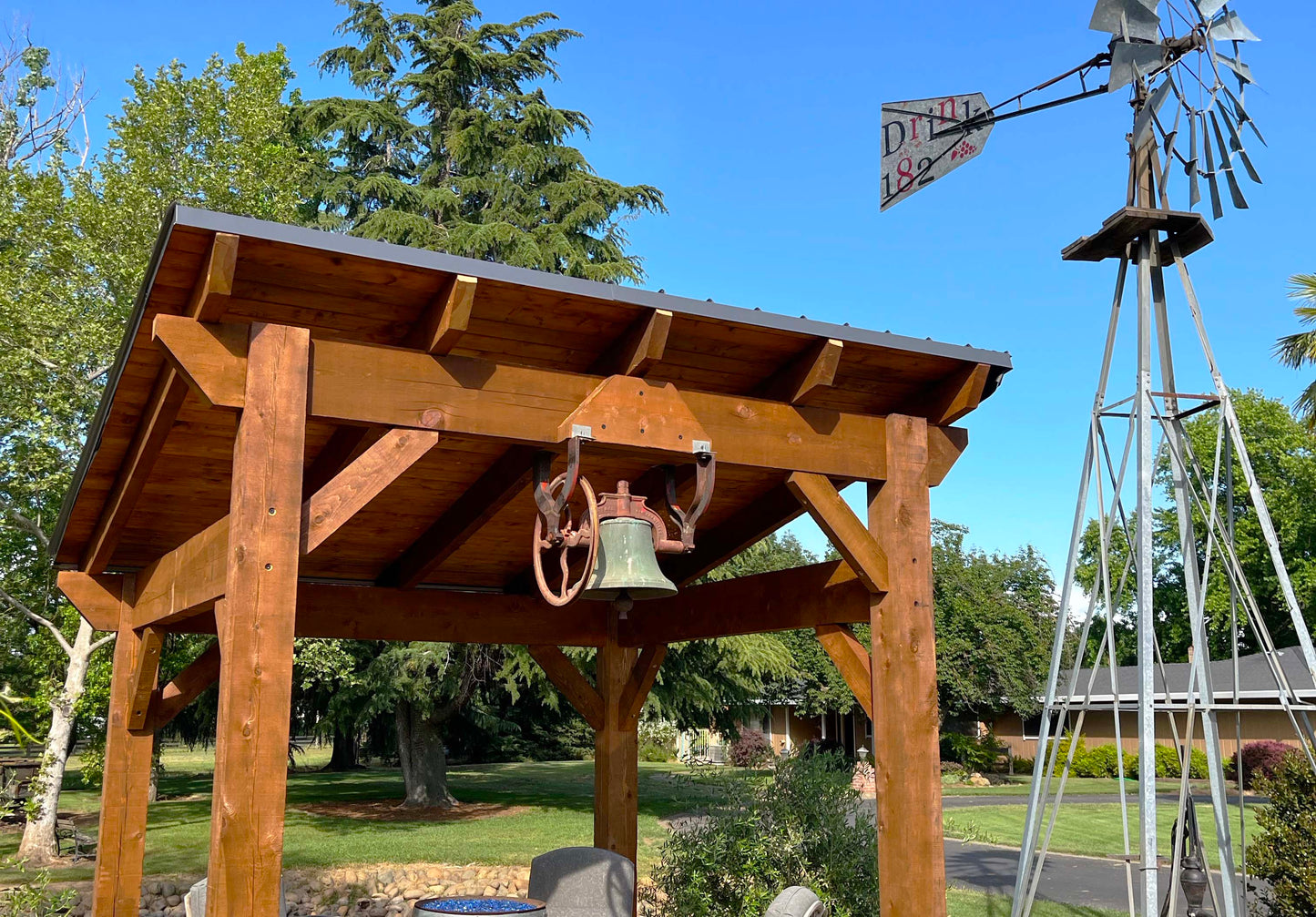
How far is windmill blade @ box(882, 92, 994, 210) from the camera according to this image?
4730mm

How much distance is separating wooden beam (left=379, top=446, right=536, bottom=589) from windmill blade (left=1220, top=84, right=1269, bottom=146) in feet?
11.0

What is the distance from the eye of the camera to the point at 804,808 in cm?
692

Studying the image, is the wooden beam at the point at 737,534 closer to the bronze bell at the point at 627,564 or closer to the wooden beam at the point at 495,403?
the wooden beam at the point at 495,403

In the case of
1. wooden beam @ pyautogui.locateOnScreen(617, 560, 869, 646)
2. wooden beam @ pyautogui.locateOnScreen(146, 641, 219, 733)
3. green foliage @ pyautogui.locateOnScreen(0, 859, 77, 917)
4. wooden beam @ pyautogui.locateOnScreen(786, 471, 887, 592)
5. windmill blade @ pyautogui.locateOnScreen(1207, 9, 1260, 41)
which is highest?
windmill blade @ pyautogui.locateOnScreen(1207, 9, 1260, 41)

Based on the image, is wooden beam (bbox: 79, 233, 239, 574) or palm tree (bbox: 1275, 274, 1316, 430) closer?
wooden beam (bbox: 79, 233, 239, 574)

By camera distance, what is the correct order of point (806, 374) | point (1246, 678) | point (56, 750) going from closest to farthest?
point (806, 374), point (56, 750), point (1246, 678)

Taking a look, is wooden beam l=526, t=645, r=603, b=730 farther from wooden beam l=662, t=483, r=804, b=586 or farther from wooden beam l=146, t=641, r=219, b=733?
wooden beam l=146, t=641, r=219, b=733

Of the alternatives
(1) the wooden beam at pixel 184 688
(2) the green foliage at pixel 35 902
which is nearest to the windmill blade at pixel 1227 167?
(1) the wooden beam at pixel 184 688

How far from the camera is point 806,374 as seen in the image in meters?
4.27

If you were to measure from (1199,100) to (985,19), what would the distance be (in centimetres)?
514

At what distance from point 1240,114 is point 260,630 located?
175 inches

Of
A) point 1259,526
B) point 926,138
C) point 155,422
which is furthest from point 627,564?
point 1259,526

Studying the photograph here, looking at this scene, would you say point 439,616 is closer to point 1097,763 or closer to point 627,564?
point 627,564

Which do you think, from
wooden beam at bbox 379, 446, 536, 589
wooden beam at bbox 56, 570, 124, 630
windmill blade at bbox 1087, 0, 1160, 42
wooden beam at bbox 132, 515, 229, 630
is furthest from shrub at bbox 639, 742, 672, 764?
windmill blade at bbox 1087, 0, 1160, 42
